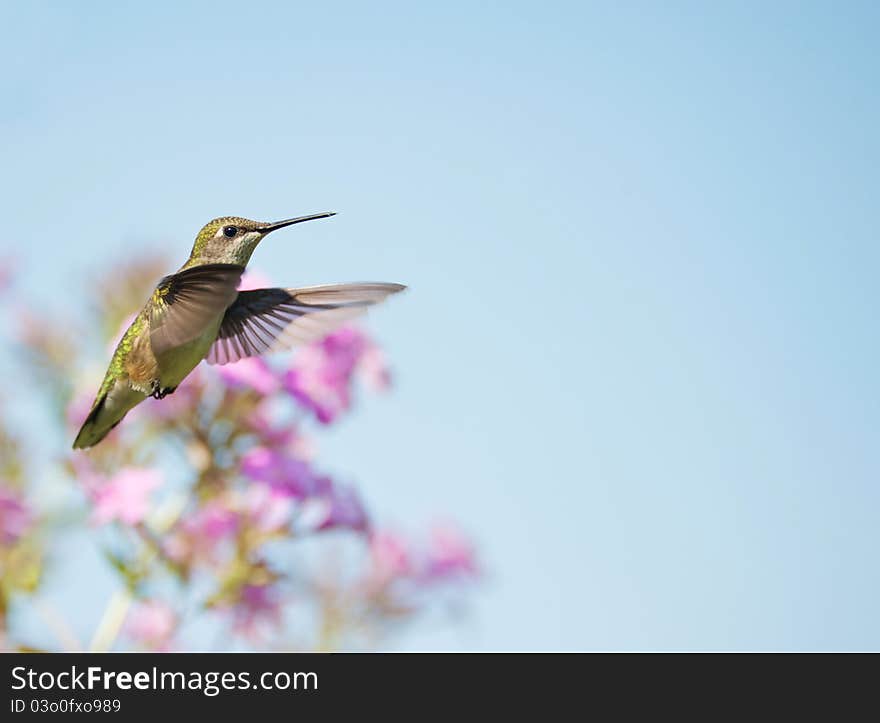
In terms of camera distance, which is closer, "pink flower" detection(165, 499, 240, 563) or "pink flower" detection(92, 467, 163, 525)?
"pink flower" detection(92, 467, 163, 525)

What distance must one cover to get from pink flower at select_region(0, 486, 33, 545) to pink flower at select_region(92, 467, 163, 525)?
17.1 inches

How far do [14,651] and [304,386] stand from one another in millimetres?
847

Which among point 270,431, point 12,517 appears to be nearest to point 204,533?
point 270,431

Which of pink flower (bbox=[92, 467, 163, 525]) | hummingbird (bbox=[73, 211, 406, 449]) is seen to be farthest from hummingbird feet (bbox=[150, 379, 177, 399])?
pink flower (bbox=[92, 467, 163, 525])

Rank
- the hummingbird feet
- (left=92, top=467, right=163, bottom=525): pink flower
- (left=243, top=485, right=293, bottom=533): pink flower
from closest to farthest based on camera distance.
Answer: the hummingbird feet < (left=92, top=467, right=163, bottom=525): pink flower < (left=243, top=485, right=293, bottom=533): pink flower

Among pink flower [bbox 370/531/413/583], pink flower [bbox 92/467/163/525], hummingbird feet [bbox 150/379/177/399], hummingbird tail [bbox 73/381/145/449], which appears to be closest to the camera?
hummingbird feet [bbox 150/379/177/399]

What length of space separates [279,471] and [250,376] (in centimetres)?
28

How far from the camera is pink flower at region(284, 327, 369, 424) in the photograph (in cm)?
258

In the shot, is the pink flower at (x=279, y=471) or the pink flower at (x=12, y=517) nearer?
the pink flower at (x=279, y=471)

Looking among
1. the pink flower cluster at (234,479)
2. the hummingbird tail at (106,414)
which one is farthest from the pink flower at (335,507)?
the hummingbird tail at (106,414)

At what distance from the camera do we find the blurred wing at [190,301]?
1228 mm

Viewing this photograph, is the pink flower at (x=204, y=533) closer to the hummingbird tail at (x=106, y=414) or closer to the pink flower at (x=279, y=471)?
the pink flower at (x=279, y=471)

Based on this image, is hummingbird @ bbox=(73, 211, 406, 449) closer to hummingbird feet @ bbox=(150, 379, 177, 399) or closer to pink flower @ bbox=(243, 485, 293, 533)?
hummingbird feet @ bbox=(150, 379, 177, 399)

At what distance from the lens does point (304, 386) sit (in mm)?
2594
